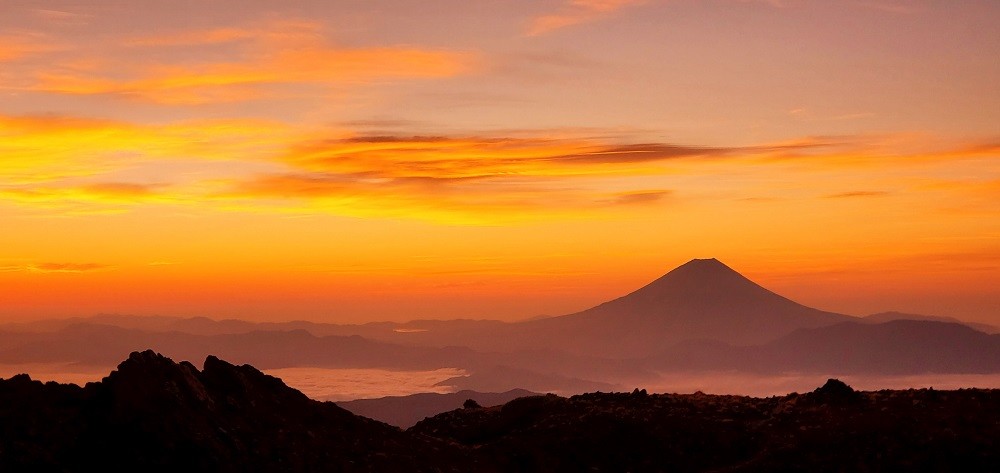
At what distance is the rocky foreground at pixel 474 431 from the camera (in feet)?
93.3

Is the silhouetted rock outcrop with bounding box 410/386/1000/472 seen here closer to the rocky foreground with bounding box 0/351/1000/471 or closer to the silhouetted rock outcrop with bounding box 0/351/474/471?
the rocky foreground with bounding box 0/351/1000/471

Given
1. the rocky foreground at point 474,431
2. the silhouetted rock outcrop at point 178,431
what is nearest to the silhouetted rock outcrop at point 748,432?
the rocky foreground at point 474,431

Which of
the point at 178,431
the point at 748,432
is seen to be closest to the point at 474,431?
the point at 748,432

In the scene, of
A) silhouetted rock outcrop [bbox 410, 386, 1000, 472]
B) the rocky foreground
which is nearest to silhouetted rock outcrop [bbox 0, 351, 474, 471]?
the rocky foreground

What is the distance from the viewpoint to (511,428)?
126 feet

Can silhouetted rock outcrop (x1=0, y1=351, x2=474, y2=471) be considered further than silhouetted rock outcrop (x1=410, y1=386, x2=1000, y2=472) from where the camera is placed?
No

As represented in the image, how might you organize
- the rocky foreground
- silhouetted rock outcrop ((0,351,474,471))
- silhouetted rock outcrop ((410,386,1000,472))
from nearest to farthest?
silhouetted rock outcrop ((0,351,474,471)), the rocky foreground, silhouetted rock outcrop ((410,386,1000,472))

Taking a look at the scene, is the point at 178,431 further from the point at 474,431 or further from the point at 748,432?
the point at 748,432

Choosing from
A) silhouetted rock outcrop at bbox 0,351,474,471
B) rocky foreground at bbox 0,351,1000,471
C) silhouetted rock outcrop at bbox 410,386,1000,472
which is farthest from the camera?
silhouetted rock outcrop at bbox 410,386,1000,472

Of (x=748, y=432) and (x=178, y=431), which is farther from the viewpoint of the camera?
(x=748, y=432)

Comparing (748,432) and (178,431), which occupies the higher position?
(748,432)

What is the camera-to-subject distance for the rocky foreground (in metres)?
28.4

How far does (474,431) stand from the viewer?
38.5m

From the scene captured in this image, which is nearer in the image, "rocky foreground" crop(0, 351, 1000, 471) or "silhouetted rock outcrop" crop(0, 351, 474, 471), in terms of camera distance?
"silhouetted rock outcrop" crop(0, 351, 474, 471)
